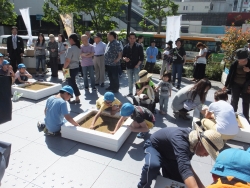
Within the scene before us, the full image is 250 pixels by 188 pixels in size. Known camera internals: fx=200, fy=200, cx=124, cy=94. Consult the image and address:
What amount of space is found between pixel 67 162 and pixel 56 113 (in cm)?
89

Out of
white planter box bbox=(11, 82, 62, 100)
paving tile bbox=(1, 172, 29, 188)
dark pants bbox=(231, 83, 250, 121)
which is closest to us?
paving tile bbox=(1, 172, 29, 188)

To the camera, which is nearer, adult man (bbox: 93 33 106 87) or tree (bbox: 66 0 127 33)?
adult man (bbox: 93 33 106 87)

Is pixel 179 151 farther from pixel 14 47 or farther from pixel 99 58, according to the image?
pixel 14 47

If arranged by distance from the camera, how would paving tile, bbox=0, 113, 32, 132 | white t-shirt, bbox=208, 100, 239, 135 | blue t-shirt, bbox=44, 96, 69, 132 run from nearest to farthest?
white t-shirt, bbox=208, 100, 239, 135
blue t-shirt, bbox=44, 96, 69, 132
paving tile, bbox=0, 113, 32, 132

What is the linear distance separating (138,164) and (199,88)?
190 cm

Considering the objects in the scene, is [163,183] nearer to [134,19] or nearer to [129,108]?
[129,108]

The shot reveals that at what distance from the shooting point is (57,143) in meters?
3.42

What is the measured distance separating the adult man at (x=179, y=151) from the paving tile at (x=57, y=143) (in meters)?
1.52

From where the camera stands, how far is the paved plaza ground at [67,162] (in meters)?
2.60

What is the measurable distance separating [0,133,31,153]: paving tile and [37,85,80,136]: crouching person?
1.31 feet

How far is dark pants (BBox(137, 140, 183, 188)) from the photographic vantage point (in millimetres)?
2164

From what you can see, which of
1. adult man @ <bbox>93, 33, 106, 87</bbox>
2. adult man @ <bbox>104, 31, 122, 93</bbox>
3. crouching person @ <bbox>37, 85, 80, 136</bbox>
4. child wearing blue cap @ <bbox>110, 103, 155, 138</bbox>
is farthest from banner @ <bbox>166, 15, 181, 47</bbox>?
crouching person @ <bbox>37, 85, 80, 136</bbox>

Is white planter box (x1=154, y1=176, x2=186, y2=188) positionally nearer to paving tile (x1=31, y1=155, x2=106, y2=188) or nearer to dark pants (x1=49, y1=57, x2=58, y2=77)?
paving tile (x1=31, y1=155, x2=106, y2=188)

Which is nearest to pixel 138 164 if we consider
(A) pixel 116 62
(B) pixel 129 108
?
(B) pixel 129 108
